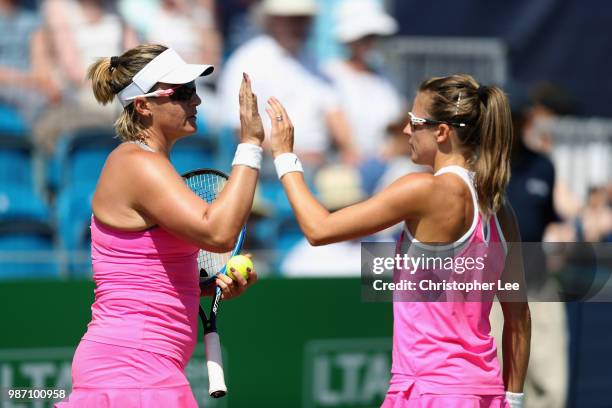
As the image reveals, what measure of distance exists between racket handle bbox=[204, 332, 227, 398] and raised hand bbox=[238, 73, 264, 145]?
0.73 m

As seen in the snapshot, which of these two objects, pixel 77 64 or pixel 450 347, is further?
pixel 77 64

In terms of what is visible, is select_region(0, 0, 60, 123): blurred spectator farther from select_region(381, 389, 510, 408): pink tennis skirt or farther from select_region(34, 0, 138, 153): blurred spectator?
select_region(381, 389, 510, 408): pink tennis skirt

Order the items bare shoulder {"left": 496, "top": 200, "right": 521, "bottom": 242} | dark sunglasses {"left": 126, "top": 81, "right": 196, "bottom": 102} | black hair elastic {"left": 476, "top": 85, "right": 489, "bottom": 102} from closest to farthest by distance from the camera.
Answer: dark sunglasses {"left": 126, "top": 81, "right": 196, "bottom": 102}
black hair elastic {"left": 476, "top": 85, "right": 489, "bottom": 102}
bare shoulder {"left": 496, "top": 200, "right": 521, "bottom": 242}

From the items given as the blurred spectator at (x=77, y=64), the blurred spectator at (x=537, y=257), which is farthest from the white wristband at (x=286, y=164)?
the blurred spectator at (x=77, y=64)

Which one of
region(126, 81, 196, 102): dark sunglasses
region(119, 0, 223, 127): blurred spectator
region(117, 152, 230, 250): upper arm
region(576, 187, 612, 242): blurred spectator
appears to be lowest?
region(117, 152, 230, 250): upper arm

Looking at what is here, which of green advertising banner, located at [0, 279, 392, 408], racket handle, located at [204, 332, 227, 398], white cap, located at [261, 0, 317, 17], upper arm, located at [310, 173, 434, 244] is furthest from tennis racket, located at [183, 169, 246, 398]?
white cap, located at [261, 0, 317, 17]

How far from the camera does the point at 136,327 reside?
3240 mm

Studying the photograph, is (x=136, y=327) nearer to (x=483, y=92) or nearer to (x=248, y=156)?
(x=248, y=156)

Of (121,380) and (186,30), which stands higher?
(186,30)

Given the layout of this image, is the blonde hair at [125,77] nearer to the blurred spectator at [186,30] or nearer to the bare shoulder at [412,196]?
the bare shoulder at [412,196]

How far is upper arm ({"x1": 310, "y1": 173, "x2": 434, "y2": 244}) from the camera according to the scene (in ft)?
10.8

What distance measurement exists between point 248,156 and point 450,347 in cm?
89

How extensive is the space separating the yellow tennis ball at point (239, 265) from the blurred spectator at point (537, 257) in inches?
108

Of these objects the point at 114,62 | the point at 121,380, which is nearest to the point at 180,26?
the point at 114,62
